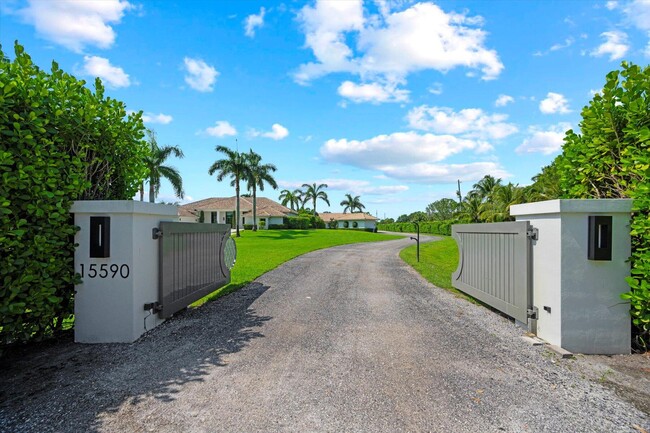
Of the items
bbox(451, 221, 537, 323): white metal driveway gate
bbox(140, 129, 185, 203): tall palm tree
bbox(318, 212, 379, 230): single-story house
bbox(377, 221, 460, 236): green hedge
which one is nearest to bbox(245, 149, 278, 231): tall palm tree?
bbox(140, 129, 185, 203): tall palm tree

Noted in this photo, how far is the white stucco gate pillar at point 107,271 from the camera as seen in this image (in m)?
4.50

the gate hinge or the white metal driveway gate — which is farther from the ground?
the white metal driveway gate

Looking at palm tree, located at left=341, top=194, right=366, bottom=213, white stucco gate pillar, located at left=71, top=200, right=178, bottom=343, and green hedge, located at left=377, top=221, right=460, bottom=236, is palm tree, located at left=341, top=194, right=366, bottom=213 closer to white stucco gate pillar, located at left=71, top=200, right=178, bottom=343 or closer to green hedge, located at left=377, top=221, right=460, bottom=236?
green hedge, located at left=377, top=221, right=460, bottom=236

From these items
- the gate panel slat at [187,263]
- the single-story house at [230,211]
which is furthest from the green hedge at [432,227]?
the gate panel slat at [187,263]

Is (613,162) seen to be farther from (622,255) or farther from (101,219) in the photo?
(101,219)

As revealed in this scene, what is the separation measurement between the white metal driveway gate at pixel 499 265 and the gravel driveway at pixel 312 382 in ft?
1.54

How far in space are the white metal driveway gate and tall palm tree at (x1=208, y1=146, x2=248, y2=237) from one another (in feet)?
99.2

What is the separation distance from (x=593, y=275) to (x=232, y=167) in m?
34.4

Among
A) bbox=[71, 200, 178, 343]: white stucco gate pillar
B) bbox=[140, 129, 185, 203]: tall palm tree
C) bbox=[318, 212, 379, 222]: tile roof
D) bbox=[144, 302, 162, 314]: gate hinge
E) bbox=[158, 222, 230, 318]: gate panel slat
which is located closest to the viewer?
bbox=[71, 200, 178, 343]: white stucco gate pillar

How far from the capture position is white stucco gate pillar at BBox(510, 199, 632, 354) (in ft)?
13.9

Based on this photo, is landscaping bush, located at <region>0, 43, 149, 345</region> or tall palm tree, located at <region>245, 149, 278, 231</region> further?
tall palm tree, located at <region>245, 149, 278, 231</region>

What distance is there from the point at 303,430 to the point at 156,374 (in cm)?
192

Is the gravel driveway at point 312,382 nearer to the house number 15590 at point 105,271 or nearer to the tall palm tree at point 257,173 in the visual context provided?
the house number 15590 at point 105,271

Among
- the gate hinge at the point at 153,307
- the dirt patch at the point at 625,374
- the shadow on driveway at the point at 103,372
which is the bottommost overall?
the dirt patch at the point at 625,374
